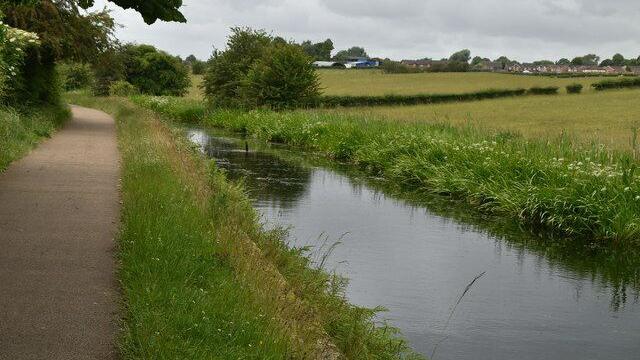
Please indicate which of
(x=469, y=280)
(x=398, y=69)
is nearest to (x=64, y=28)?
(x=469, y=280)

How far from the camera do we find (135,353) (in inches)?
191

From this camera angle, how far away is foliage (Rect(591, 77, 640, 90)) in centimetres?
6550

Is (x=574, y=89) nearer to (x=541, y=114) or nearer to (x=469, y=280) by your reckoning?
(x=541, y=114)

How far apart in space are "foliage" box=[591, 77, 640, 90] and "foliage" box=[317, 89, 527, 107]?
674 centimetres

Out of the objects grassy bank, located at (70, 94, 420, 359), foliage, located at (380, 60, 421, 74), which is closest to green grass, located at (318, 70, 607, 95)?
foliage, located at (380, 60, 421, 74)

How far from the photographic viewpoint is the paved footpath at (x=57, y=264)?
515 centimetres

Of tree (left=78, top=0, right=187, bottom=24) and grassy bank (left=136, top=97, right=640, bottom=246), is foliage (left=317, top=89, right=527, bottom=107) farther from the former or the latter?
tree (left=78, top=0, right=187, bottom=24)

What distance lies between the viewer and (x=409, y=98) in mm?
55812

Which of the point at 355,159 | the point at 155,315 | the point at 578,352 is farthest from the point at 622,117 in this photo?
the point at 155,315

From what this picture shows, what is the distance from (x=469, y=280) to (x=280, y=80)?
33280mm

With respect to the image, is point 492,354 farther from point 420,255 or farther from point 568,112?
point 568,112

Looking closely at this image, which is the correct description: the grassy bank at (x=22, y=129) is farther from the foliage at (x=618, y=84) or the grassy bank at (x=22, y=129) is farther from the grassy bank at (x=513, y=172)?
the foliage at (x=618, y=84)

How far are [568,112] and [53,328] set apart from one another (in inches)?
1732

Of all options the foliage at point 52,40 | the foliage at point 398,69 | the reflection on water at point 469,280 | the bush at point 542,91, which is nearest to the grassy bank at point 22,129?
the foliage at point 52,40
